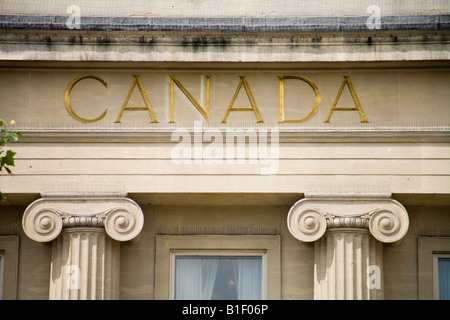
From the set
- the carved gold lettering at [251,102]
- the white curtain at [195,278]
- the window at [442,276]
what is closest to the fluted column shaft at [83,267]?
the white curtain at [195,278]

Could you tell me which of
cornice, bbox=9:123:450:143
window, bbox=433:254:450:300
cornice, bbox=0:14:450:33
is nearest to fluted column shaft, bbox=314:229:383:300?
window, bbox=433:254:450:300

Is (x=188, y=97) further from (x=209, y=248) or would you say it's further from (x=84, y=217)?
(x=84, y=217)

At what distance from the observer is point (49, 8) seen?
24812mm

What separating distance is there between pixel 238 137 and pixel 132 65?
8.39ft

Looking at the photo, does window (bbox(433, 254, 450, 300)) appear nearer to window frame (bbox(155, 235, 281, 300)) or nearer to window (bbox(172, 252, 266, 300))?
window frame (bbox(155, 235, 281, 300))

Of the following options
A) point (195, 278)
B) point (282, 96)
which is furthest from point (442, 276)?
point (195, 278)

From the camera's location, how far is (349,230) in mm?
23734

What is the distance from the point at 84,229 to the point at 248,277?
3419 millimetres

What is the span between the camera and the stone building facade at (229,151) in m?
23.8

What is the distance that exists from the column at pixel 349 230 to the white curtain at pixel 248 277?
3.98 feet

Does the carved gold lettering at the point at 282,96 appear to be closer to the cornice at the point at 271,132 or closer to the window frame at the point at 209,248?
the cornice at the point at 271,132

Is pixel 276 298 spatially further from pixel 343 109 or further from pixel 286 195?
pixel 343 109

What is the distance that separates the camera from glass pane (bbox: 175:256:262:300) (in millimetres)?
24344
